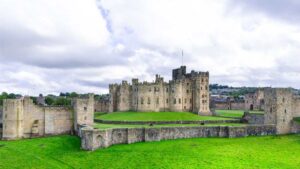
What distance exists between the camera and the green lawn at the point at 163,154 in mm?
38969

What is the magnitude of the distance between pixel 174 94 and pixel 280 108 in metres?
23.3

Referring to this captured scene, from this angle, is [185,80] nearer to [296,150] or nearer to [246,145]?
[246,145]

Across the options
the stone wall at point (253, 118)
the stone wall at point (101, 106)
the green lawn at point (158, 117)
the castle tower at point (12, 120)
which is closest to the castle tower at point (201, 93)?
the green lawn at point (158, 117)

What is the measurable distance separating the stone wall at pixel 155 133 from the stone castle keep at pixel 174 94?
1811cm

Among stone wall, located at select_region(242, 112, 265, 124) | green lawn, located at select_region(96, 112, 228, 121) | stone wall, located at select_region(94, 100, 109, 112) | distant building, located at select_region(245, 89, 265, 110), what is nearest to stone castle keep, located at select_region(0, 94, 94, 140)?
green lawn, located at select_region(96, 112, 228, 121)

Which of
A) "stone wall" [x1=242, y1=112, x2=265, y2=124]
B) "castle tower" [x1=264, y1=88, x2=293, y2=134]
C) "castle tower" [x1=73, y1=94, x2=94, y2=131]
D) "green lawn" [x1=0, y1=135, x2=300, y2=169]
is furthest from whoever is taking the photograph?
"stone wall" [x1=242, y1=112, x2=265, y2=124]

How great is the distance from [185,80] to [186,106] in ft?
18.7

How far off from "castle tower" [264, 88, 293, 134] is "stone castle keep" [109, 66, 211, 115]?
17.5m

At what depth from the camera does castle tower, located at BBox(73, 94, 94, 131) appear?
57.9 metres

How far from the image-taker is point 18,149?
47250mm

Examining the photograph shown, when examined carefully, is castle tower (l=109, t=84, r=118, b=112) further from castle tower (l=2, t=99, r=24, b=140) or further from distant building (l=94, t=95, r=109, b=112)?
castle tower (l=2, t=99, r=24, b=140)

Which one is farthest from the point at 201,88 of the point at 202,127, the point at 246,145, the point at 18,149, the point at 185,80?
the point at 18,149

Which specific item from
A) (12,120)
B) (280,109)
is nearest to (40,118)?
(12,120)

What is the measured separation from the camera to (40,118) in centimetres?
5766
